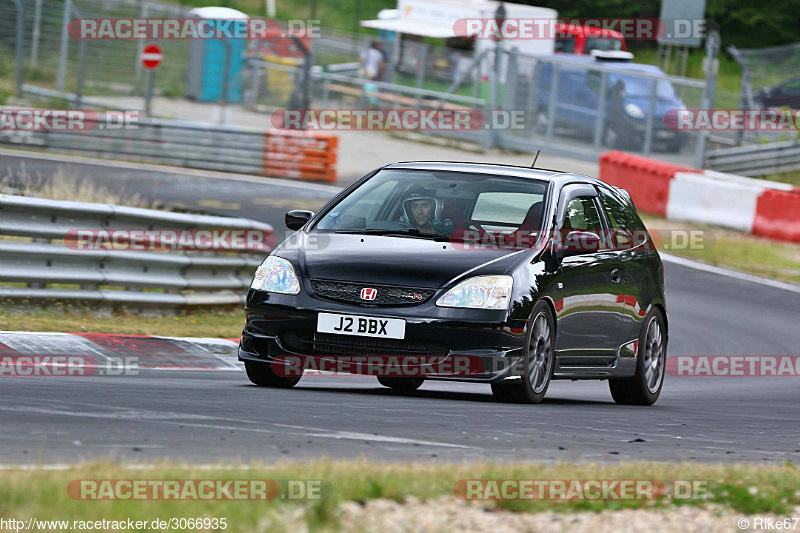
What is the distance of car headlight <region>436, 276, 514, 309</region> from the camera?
8141 mm

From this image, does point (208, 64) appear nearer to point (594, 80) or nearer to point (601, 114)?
point (594, 80)

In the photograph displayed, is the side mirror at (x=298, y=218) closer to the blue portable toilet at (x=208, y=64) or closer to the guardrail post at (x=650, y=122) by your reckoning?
the guardrail post at (x=650, y=122)

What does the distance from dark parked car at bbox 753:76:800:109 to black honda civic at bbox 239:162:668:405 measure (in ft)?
63.1

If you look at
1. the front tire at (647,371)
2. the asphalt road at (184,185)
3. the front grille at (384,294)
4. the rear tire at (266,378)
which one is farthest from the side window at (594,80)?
the front grille at (384,294)

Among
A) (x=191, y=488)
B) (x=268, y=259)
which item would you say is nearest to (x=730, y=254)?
(x=268, y=259)

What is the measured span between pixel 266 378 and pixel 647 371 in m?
3.13

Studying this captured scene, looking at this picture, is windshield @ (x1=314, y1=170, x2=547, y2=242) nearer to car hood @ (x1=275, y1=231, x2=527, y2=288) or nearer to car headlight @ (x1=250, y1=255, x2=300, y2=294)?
car hood @ (x1=275, y1=231, x2=527, y2=288)

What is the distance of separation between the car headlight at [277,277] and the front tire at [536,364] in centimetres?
136

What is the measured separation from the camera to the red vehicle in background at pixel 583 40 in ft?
132

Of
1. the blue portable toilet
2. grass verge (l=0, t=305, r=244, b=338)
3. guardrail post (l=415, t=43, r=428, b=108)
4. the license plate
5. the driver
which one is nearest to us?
the license plate

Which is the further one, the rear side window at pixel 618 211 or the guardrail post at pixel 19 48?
the guardrail post at pixel 19 48

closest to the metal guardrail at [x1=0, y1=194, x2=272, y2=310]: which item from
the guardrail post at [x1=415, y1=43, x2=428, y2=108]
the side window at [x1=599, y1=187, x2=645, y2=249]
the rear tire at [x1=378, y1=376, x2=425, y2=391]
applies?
the rear tire at [x1=378, y1=376, x2=425, y2=391]

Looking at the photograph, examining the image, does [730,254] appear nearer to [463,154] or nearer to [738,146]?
[738,146]

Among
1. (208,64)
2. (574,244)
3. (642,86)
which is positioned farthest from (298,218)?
(208,64)
